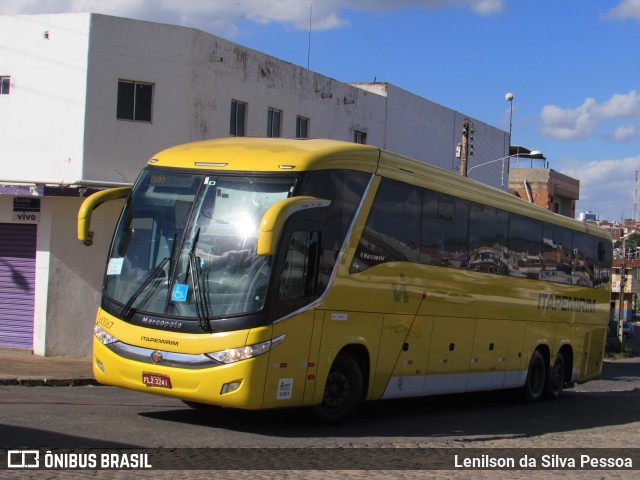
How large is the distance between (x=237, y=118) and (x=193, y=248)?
12913 mm

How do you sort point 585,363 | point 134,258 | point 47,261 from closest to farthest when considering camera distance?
point 134,258, point 47,261, point 585,363

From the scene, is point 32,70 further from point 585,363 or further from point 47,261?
point 585,363

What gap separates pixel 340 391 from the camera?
37.6 ft

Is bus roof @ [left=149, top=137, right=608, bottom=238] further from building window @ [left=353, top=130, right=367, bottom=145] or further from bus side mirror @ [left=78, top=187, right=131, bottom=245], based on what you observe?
building window @ [left=353, top=130, right=367, bottom=145]

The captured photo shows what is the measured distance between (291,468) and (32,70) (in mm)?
14152

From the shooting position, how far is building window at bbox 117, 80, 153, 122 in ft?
65.5

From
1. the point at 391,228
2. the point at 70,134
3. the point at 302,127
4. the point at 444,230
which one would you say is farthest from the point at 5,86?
the point at 391,228

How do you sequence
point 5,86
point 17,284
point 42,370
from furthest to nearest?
point 5,86 → point 17,284 → point 42,370

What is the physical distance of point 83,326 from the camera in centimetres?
1948

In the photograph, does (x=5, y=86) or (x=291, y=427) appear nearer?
(x=291, y=427)

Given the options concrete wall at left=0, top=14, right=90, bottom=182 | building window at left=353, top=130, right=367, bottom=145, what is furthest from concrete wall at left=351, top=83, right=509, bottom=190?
concrete wall at left=0, top=14, right=90, bottom=182

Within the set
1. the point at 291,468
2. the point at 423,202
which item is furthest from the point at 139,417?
the point at 423,202

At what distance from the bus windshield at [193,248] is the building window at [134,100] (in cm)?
945

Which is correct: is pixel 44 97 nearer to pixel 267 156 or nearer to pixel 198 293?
pixel 267 156
